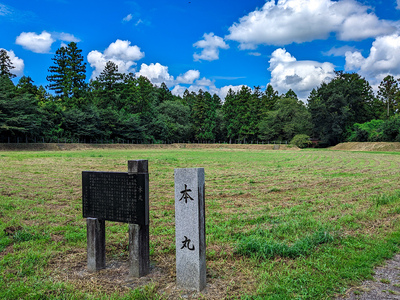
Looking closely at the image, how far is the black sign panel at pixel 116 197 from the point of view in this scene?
11.5ft

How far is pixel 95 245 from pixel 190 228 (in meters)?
1.47

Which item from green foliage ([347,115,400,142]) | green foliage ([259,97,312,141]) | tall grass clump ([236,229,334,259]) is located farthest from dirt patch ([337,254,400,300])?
green foliage ([259,97,312,141])

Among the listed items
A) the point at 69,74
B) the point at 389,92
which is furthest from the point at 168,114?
the point at 389,92

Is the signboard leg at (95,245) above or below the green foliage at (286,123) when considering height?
below

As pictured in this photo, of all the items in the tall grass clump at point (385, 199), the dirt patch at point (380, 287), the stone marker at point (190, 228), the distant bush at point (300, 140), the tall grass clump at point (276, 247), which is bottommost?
the dirt patch at point (380, 287)

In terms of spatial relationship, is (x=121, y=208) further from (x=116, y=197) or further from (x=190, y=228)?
(x=190, y=228)

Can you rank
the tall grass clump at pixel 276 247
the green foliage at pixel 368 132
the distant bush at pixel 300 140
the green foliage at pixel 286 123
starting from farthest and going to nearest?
the green foliage at pixel 286 123, the distant bush at pixel 300 140, the green foliage at pixel 368 132, the tall grass clump at pixel 276 247

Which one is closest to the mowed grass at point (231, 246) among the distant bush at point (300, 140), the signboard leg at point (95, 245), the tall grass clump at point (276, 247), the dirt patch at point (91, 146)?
the tall grass clump at point (276, 247)

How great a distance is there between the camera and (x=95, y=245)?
3.79 meters

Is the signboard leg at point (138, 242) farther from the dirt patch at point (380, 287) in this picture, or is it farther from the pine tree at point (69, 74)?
the pine tree at point (69, 74)

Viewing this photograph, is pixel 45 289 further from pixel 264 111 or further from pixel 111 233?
pixel 264 111

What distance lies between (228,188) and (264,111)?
5807 cm

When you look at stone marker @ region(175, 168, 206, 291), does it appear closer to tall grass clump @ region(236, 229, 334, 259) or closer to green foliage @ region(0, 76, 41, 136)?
tall grass clump @ region(236, 229, 334, 259)

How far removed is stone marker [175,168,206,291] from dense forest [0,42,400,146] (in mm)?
39401
